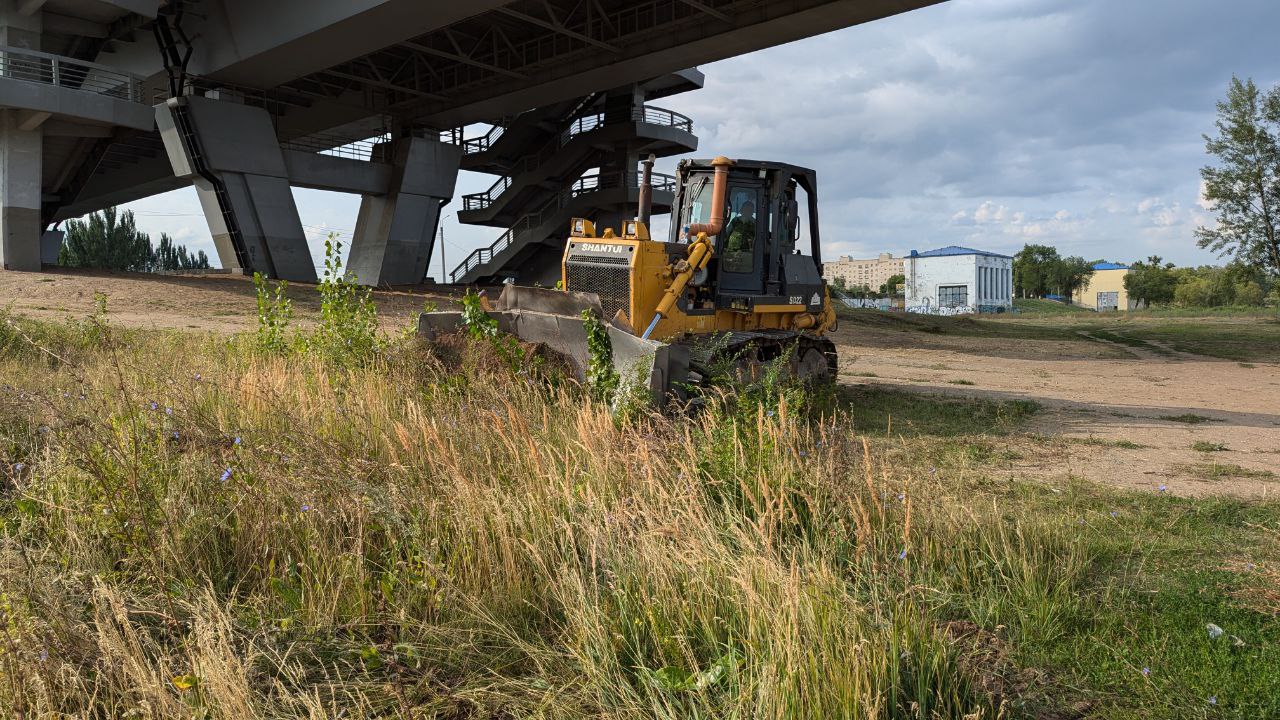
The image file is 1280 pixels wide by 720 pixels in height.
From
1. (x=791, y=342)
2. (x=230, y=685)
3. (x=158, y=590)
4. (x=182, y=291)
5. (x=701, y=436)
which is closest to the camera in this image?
(x=230, y=685)

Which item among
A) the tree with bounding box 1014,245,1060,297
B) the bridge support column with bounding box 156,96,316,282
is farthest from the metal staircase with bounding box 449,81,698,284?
the tree with bounding box 1014,245,1060,297

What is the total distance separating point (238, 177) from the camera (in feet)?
112

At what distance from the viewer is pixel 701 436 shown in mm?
5875

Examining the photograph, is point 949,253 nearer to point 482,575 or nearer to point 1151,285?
point 1151,285

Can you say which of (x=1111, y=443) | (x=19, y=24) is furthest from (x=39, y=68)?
(x=1111, y=443)

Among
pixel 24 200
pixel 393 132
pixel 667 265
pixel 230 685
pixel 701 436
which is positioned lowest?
pixel 230 685

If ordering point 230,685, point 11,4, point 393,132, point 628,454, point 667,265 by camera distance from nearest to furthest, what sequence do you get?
point 230,685 < point 628,454 < point 667,265 < point 11,4 < point 393,132

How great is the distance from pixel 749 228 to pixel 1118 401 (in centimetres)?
723

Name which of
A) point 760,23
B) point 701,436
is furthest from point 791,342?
point 760,23

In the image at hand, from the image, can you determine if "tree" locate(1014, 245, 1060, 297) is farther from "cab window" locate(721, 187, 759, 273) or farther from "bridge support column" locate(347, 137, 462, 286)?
"cab window" locate(721, 187, 759, 273)

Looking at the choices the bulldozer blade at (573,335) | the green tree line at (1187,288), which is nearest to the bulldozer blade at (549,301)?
the bulldozer blade at (573,335)

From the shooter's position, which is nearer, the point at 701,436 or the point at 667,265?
the point at 701,436

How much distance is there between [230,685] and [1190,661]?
3.94 meters

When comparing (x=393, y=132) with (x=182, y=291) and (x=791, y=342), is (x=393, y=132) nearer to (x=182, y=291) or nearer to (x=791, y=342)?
(x=182, y=291)
